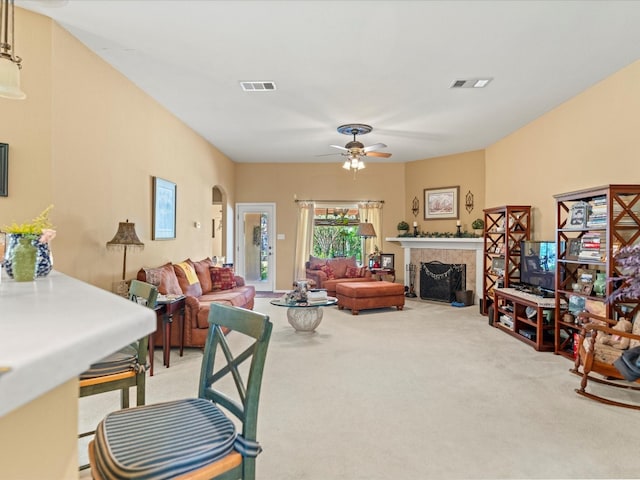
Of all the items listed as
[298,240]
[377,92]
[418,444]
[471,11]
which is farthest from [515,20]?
[298,240]

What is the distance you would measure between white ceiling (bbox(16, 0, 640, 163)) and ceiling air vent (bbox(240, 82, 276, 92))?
0.31ft

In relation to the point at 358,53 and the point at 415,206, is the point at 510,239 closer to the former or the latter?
the point at 415,206

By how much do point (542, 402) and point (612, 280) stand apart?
1272 millimetres

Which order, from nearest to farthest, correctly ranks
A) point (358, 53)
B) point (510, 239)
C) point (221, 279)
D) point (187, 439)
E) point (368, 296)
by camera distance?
point (187, 439) < point (358, 53) < point (510, 239) < point (221, 279) < point (368, 296)

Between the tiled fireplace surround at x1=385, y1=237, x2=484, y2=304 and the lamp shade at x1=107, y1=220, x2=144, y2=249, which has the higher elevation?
the lamp shade at x1=107, y1=220, x2=144, y2=249

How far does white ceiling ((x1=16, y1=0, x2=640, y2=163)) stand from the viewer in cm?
283

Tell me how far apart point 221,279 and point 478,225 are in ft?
15.0

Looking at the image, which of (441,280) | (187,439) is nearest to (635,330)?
(187,439)

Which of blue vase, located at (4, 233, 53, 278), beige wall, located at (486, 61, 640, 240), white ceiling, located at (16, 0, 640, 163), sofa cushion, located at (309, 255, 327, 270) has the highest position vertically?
white ceiling, located at (16, 0, 640, 163)

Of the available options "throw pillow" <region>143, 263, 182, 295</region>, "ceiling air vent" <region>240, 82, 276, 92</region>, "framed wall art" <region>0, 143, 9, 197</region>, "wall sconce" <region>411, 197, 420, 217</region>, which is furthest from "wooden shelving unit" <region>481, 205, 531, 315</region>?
"framed wall art" <region>0, 143, 9, 197</region>

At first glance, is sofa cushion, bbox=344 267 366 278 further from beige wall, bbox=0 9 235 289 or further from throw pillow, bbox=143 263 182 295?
throw pillow, bbox=143 263 182 295

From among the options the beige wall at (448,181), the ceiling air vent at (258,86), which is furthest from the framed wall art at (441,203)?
the ceiling air vent at (258,86)

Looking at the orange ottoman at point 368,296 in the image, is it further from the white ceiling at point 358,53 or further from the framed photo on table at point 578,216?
the framed photo on table at point 578,216

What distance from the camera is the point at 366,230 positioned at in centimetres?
803
